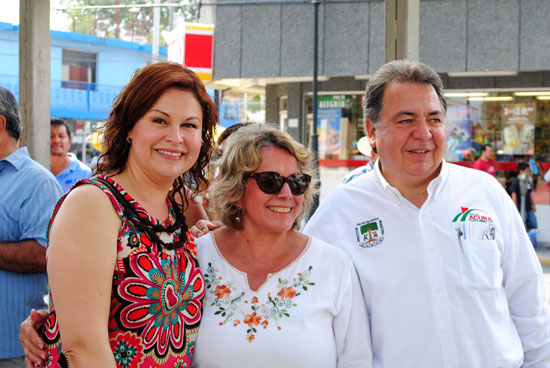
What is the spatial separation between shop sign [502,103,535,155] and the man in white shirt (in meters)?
10.0

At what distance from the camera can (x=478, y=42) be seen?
10.9m

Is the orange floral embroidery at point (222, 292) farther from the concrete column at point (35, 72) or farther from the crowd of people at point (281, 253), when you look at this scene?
the concrete column at point (35, 72)

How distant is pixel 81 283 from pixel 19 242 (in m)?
1.62

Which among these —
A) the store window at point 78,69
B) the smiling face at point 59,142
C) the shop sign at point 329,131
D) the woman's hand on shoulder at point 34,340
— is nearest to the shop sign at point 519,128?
the shop sign at point 329,131

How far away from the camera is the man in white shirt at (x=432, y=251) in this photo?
8.16ft

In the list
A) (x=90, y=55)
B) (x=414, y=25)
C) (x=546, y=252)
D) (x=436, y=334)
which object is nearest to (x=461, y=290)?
(x=436, y=334)

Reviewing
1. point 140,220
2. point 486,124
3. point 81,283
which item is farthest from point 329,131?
point 81,283

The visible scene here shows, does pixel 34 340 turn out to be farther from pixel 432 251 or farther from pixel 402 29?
pixel 402 29

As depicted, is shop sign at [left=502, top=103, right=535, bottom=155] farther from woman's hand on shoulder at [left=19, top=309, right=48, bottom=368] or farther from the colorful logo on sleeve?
woman's hand on shoulder at [left=19, top=309, right=48, bottom=368]

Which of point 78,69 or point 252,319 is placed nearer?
point 252,319

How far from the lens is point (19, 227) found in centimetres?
338

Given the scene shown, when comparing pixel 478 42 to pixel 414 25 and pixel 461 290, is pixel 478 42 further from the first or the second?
pixel 461 290

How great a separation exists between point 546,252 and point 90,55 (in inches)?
956

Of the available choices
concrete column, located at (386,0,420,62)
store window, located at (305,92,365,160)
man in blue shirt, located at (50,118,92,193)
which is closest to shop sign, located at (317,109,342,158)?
store window, located at (305,92,365,160)
